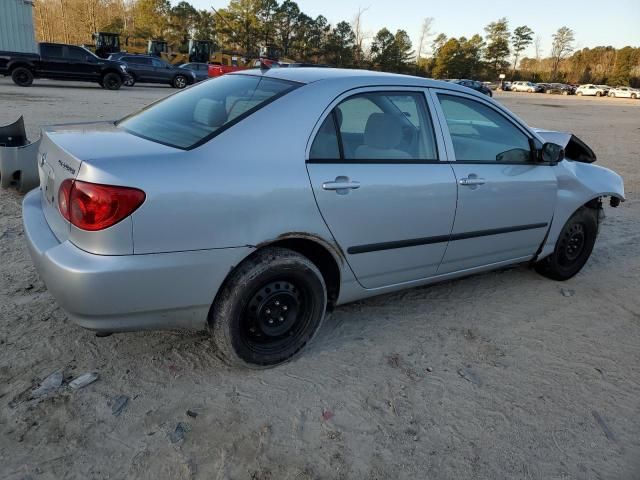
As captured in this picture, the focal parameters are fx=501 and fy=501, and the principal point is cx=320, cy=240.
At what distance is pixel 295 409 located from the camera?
2.55m

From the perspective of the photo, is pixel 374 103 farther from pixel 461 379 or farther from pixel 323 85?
pixel 461 379

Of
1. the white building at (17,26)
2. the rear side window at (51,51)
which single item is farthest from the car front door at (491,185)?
the white building at (17,26)

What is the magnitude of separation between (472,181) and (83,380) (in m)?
2.61

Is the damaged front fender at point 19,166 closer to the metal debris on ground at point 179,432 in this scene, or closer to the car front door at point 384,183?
the car front door at point 384,183

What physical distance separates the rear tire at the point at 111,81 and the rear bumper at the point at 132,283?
70.5ft

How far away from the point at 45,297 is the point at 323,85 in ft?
7.70

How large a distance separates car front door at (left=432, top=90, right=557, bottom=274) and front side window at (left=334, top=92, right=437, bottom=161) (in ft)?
0.51

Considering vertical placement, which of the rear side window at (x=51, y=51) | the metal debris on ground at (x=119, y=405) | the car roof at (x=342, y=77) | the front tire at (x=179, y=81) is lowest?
the front tire at (x=179, y=81)

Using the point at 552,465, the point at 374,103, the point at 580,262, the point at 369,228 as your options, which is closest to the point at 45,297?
the point at 369,228

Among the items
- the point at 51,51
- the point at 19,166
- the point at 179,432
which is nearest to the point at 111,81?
the point at 51,51

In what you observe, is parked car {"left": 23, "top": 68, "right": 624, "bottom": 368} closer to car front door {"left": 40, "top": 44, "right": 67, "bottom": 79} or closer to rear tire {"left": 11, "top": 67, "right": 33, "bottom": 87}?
rear tire {"left": 11, "top": 67, "right": 33, "bottom": 87}

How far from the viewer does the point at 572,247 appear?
438 centimetres

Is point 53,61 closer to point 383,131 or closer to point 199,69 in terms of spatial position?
point 199,69

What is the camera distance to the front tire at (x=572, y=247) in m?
4.26
